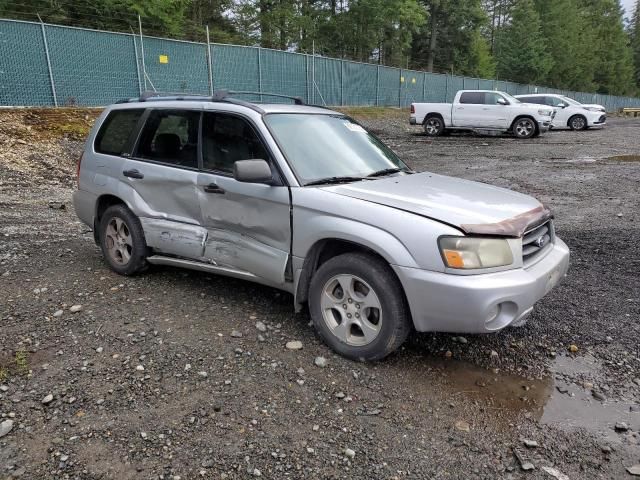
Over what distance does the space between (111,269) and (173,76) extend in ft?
45.7

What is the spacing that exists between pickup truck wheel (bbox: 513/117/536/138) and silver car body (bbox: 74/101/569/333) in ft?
57.2

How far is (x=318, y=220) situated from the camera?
344cm

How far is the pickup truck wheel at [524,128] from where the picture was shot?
64.5 feet

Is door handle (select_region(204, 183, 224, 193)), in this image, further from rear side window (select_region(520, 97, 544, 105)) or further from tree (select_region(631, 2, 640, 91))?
tree (select_region(631, 2, 640, 91))

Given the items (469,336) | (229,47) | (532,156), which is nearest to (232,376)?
(469,336)

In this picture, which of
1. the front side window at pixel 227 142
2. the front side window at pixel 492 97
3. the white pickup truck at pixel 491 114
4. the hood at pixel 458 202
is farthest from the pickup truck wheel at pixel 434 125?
the front side window at pixel 227 142

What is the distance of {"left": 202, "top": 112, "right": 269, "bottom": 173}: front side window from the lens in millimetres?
3957

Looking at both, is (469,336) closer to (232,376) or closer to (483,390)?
(483,390)

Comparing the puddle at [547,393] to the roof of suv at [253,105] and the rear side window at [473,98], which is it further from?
the rear side window at [473,98]

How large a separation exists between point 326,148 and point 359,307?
55.0 inches

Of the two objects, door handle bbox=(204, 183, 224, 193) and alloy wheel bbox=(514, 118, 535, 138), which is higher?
door handle bbox=(204, 183, 224, 193)

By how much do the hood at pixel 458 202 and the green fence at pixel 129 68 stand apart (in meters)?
13.6

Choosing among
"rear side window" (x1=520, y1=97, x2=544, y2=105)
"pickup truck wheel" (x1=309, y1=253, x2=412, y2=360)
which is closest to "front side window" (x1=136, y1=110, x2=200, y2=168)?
"pickup truck wheel" (x1=309, y1=253, x2=412, y2=360)

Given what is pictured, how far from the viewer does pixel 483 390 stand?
10.3 feet
